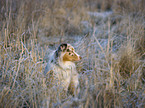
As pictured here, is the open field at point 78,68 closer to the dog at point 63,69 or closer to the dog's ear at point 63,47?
the dog at point 63,69

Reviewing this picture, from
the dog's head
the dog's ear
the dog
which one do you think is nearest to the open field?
the dog

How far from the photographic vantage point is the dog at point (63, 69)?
2680mm

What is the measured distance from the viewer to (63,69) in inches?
109

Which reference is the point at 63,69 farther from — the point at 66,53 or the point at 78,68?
the point at 78,68

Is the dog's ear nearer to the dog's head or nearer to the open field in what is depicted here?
the dog's head

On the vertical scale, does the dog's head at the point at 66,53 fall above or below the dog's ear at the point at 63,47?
below

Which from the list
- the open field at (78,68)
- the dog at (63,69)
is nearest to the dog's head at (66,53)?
the dog at (63,69)

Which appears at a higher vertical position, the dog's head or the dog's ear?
the dog's ear

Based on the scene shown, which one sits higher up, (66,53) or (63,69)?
(66,53)

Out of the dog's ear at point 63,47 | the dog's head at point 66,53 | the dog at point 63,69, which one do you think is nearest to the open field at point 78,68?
the dog at point 63,69

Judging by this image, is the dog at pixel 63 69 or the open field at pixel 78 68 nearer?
the open field at pixel 78 68

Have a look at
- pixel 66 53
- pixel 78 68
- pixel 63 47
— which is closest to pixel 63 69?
pixel 66 53

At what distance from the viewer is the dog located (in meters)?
2.68

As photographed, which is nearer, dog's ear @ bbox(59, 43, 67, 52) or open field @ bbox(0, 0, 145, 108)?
open field @ bbox(0, 0, 145, 108)
